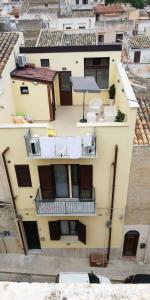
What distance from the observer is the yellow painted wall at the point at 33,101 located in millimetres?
15547

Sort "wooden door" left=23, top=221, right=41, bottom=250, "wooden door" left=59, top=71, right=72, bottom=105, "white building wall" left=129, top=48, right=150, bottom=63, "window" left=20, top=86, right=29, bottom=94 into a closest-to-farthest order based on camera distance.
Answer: "window" left=20, top=86, right=29, bottom=94
"wooden door" left=23, top=221, right=41, bottom=250
"wooden door" left=59, top=71, right=72, bottom=105
"white building wall" left=129, top=48, right=150, bottom=63

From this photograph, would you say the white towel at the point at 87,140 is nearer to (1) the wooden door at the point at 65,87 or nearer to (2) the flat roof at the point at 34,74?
(2) the flat roof at the point at 34,74

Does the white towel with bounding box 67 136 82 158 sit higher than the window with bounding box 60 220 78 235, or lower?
higher

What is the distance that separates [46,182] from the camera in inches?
559

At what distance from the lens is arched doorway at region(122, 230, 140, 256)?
1670cm

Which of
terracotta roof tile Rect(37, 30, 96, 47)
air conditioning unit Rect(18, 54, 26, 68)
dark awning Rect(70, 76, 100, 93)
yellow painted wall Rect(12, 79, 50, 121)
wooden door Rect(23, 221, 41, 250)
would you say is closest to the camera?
dark awning Rect(70, 76, 100, 93)

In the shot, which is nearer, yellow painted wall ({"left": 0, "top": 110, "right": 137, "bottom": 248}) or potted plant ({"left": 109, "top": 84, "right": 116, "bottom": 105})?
yellow painted wall ({"left": 0, "top": 110, "right": 137, "bottom": 248})

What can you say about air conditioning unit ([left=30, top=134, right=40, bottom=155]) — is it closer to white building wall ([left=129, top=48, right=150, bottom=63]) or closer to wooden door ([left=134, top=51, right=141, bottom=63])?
white building wall ([left=129, top=48, right=150, bottom=63])

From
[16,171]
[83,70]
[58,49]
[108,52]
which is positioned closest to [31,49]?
[58,49]

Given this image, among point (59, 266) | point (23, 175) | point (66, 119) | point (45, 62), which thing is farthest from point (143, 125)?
point (59, 266)

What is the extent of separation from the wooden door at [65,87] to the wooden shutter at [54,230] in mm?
7520

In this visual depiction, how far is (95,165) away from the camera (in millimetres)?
13648

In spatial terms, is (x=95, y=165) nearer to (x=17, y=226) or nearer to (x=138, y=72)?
(x=17, y=226)

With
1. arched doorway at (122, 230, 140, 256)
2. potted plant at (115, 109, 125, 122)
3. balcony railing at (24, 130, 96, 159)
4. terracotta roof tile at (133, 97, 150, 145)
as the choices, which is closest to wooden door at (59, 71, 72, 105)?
terracotta roof tile at (133, 97, 150, 145)
